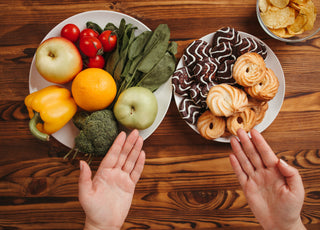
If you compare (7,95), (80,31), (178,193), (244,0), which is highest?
(244,0)

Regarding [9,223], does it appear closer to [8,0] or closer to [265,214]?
[8,0]

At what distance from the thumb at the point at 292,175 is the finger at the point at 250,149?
12cm

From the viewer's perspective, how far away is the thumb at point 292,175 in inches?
34.7

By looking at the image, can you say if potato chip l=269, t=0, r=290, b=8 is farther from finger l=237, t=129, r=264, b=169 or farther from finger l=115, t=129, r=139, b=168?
finger l=115, t=129, r=139, b=168

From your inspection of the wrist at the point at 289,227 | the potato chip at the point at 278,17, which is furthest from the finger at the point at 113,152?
the potato chip at the point at 278,17

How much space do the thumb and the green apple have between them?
550mm

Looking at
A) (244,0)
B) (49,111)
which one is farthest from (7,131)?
(244,0)

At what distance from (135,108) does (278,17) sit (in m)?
0.81

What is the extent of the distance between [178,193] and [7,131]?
95 centimetres

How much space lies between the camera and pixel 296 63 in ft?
4.07

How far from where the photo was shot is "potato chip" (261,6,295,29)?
3.72 feet

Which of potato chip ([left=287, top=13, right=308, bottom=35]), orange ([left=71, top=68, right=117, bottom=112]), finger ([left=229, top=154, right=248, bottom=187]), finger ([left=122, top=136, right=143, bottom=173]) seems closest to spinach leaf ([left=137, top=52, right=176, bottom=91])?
orange ([left=71, top=68, right=117, bottom=112])

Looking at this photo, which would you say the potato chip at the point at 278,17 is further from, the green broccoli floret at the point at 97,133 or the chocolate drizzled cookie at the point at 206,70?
the green broccoli floret at the point at 97,133

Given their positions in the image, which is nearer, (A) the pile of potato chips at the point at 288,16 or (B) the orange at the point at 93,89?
(B) the orange at the point at 93,89
